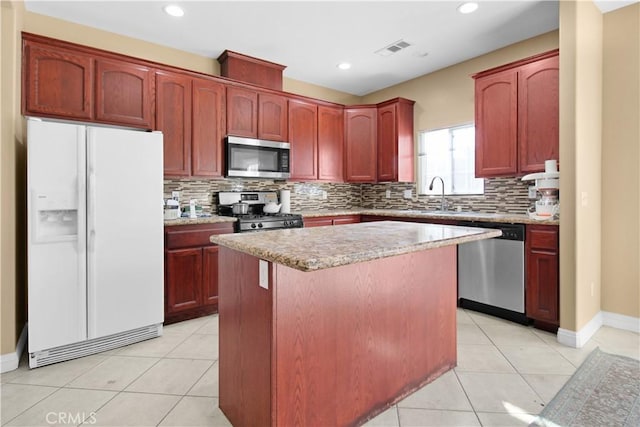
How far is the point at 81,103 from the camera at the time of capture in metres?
2.76

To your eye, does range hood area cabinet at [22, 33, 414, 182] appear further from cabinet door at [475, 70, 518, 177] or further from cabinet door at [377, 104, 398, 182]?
cabinet door at [475, 70, 518, 177]

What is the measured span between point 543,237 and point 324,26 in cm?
271

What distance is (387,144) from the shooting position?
4.50 meters

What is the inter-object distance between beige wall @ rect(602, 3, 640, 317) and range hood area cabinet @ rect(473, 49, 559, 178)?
0.47 metres

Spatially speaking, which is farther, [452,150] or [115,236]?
[452,150]

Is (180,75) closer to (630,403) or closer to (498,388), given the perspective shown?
(498,388)

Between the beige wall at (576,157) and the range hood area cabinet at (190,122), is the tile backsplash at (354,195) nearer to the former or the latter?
the range hood area cabinet at (190,122)

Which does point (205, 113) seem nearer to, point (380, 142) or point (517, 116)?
point (380, 142)

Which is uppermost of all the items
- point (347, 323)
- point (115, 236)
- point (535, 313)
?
point (115, 236)

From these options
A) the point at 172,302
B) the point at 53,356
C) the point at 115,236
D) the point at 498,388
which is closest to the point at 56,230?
the point at 115,236

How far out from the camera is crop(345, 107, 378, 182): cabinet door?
15.2 feet

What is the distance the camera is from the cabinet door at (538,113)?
289cm

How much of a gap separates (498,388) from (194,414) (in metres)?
1.73

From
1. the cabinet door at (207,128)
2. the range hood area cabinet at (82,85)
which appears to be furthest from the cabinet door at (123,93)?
the cabinet door at (207,128)
